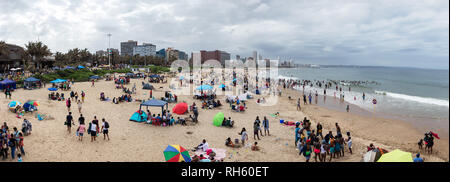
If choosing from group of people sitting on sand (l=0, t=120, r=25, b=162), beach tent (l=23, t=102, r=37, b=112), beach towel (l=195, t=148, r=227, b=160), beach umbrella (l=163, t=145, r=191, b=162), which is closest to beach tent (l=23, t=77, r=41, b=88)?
beach tent (l=23, t=102, r=37, b=112)

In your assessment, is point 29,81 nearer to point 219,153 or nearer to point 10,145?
point 10,145

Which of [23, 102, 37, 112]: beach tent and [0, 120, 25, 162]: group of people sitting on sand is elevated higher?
[23, 102, 37, 112]: beach tent

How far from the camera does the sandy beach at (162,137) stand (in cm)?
968

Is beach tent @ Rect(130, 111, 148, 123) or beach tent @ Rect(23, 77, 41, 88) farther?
beach tent @ Rect(23, 77, 41, 88)

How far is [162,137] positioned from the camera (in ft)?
40.4

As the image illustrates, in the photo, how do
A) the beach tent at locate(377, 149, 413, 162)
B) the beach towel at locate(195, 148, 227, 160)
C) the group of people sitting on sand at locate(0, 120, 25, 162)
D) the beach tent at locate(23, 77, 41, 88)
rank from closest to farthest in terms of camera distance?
the beach tent at locate(377, 149, 413, 162), the group of people sitting on sand at locate(0, 120, 25, 162), the beach towel at locate(195, 148, 227, 160), the beach tent at locate(23, 77, 41, 88)

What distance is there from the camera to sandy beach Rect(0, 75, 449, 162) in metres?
9.68

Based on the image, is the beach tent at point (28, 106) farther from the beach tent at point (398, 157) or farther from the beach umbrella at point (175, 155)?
the beach tent at point (398, 157)

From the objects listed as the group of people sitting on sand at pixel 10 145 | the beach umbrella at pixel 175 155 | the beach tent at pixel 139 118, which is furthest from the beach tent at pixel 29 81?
the beach umbrella at pixel 175 155

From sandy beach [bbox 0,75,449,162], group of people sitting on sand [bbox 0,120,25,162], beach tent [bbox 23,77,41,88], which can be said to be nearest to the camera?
group of people sitting on sand [bbox 0,120,25,162]

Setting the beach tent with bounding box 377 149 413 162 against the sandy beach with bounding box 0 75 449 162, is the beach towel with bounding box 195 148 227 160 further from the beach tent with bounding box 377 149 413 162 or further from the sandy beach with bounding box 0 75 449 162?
the beach tent with bounding box 377 149 413 162

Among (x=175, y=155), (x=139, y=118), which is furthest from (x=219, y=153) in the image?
(x=139, y=118)
